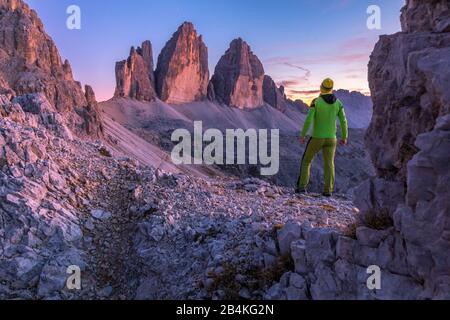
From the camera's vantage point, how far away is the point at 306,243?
769cm

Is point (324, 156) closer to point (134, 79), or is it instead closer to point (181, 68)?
point (134, 79)

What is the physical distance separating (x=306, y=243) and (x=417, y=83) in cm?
346

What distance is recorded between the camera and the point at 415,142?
6.30 metres

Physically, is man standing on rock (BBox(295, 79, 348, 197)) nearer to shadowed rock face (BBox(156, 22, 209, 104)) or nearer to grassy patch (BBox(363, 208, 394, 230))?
grassy patch (BBox(363, 208, 394, 230))

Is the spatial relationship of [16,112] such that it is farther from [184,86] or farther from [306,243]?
[184,86]

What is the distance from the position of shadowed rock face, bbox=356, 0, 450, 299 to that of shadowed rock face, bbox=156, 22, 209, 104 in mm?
177866

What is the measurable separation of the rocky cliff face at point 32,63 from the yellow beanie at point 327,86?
41.6 m

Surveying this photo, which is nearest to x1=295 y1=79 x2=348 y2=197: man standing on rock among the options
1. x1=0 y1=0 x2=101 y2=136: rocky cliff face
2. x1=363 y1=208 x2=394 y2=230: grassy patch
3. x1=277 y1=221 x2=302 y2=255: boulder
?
x1=277 y1=221 x2=302 y2=255: boulder

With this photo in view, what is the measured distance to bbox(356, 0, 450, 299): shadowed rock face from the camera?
19.7 ft

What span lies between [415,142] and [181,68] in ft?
615

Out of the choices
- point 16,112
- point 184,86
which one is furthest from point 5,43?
point 184,86

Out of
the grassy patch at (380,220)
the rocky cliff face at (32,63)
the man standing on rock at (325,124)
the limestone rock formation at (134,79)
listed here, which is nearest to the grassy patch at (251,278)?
the grassy patch at (380,220)

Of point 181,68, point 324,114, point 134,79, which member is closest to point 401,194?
point 324,114
